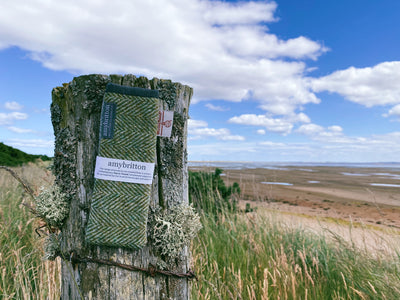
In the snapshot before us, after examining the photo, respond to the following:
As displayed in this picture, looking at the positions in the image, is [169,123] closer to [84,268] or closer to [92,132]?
[92,132]

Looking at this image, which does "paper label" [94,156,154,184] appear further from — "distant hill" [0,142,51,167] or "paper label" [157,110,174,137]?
"distant hill" [0,142,51,167]

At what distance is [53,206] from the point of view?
79.3 inches

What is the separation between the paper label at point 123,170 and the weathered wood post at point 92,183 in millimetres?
74

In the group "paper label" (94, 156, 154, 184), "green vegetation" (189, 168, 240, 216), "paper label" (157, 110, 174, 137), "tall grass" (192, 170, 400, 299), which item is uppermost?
"paper label" (157, 110, 174, 137)

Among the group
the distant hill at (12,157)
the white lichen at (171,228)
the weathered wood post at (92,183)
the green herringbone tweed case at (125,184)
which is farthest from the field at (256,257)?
the distant hill at (12,157)

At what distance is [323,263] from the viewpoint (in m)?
4.77

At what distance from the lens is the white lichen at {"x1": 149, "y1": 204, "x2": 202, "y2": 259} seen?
6.39 feet

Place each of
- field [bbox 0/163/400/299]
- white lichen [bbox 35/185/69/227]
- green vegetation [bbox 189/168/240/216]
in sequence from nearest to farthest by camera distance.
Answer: white lichen [bbox 35/185/69/227] → field [bbox 0/163/400/299] → green vegetation [bbox 189/168/240/216]

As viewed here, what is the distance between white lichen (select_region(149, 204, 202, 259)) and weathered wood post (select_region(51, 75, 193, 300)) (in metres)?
0.05

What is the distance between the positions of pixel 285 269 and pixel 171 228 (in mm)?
2070

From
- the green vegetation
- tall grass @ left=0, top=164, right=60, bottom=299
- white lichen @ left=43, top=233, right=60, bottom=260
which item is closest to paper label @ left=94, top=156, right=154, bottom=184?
white lichen @ left=43, top=233, right=60, bottom=260

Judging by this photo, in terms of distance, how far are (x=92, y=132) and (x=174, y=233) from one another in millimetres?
816

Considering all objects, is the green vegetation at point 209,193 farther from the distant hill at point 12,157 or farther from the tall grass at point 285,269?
the distant hill at point 12,157

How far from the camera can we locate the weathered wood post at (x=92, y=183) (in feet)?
6.30
